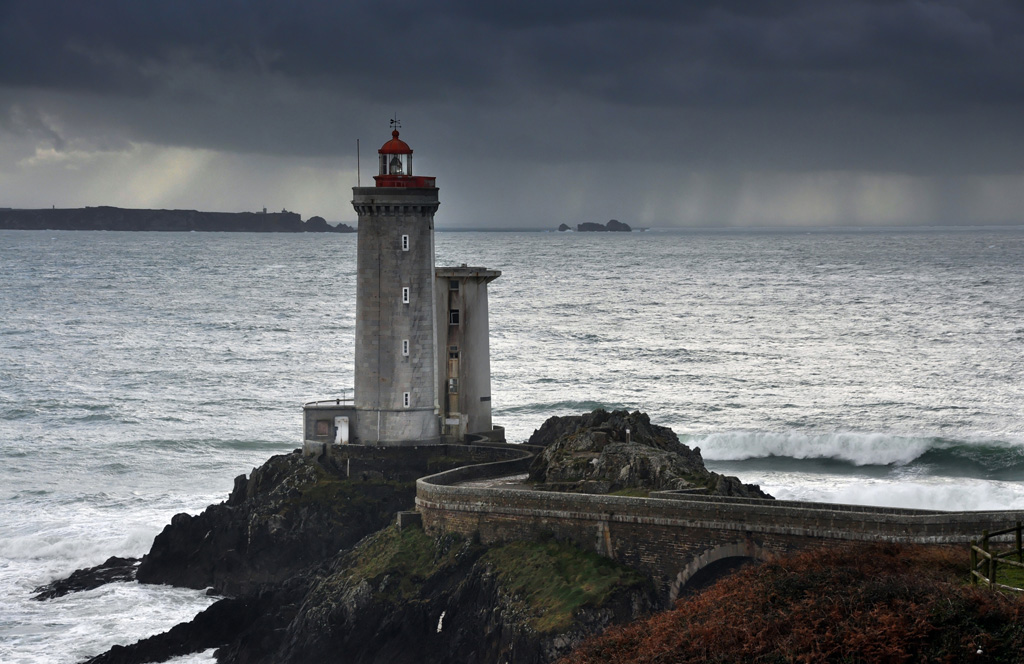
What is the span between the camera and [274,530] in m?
46.0

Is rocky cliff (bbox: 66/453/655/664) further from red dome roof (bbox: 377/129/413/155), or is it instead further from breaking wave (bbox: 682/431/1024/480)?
breaking wave (bbox: 682/431/1024/480)

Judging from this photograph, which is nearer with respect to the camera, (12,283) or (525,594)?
(525,594)

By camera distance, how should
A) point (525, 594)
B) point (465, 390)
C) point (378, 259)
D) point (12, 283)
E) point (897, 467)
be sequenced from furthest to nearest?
point (12, 283) → point (897, 467) → point (465, 390) → point (378, 259) → point (525, 594)

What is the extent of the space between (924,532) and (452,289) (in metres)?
23.6

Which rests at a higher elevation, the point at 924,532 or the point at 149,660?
the point at 924,532

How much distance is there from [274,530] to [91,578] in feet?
24.4

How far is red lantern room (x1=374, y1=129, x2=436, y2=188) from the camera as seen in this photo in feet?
159

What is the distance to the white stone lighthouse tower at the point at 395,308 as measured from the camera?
48.1 metres

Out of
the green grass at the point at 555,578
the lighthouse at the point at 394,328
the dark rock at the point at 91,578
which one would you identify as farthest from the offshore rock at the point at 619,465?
the dark rock at the point at 91,578

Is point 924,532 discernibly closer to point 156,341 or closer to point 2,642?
point 2,642

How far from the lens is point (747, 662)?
2278 cm

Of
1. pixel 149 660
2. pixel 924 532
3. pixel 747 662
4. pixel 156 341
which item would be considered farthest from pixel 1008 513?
pixel 156 341

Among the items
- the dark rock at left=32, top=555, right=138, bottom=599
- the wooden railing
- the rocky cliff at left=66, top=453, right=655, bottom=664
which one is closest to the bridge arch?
the rocky cliff at left=66, top=453, right=655, bottom=664

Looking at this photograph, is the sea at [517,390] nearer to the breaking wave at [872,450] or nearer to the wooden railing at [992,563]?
the breaking wave at [872,450]
